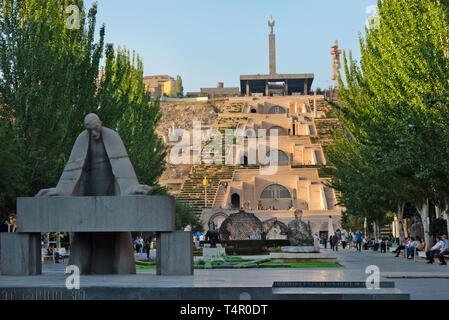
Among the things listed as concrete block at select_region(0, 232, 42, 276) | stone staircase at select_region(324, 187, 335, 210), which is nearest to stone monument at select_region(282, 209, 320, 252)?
concrete block at select_region(0, 232, 42, 276)

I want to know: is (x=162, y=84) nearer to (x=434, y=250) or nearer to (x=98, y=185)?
(x=434, y=250)

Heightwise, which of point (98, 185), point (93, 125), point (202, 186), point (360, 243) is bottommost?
point (360, 243)

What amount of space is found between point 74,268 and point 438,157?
12.0 meters

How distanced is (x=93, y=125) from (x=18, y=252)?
2.22m

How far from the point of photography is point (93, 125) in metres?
10.6

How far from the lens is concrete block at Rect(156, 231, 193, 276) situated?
10000 mm

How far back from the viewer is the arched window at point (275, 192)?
68.4m

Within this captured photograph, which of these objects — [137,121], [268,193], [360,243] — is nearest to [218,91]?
[268,193]

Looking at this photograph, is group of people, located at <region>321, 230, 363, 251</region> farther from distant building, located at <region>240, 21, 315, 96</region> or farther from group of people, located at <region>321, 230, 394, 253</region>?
distant building, located at <region>240, 21, 315, 96</region>

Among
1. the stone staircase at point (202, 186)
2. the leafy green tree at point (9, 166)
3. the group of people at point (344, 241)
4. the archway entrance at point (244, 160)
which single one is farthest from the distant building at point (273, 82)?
the leafy green tree at point (9, 166)

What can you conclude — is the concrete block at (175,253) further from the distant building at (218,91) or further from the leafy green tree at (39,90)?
the distant building at (218,91)

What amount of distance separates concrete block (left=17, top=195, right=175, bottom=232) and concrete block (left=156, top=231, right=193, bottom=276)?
159 millimetres
